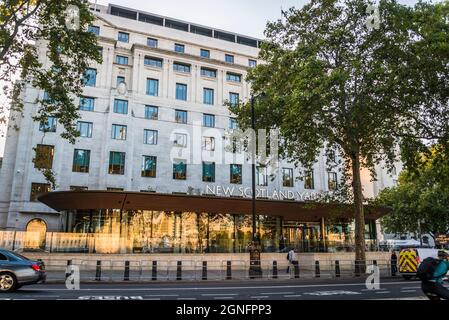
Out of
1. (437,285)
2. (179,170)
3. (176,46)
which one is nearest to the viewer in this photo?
(437,285)

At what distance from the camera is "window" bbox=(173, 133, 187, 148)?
3988cm

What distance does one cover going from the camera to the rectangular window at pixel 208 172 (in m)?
39.9

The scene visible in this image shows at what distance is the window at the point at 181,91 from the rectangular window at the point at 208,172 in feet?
25.0

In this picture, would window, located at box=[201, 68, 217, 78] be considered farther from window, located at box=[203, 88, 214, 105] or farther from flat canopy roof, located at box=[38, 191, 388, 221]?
flat canopy roof, located at box=[38, 191, 388, 221]

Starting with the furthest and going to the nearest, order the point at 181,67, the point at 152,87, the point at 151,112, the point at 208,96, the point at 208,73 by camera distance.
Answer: the point at 208,73
the point at 208,96
the point at 181,67
the point at 152,87
the point at 151,112

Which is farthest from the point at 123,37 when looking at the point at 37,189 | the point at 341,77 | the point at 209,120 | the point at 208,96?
the point at 341,77

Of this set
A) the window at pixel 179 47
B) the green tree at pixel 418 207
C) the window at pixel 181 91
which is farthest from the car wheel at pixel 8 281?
the green tree at pixel 418 207

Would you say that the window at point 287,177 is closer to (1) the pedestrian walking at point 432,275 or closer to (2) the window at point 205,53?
(2) the window at point 205,53

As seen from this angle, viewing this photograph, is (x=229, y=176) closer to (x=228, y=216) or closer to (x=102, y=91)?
(x=228, y=216)

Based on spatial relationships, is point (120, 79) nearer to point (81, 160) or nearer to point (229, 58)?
point (81, 160)

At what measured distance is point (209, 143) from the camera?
4109 cm

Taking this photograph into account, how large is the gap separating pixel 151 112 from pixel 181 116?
3164 mm

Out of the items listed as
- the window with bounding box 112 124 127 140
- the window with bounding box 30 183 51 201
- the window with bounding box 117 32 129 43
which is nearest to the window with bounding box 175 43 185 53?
the window with bounding box 117 32 129 43

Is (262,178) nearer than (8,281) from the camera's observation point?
No
